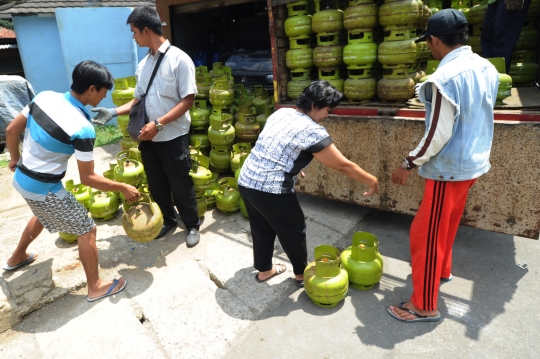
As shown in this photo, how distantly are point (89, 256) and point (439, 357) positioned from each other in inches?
105

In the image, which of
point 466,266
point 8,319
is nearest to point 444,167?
point 466,266

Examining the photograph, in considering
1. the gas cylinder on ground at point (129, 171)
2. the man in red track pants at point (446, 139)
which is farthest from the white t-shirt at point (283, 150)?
the gas cylinder on ground at point (129, 171)

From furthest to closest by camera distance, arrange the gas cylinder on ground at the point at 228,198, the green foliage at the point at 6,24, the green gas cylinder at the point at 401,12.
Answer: the green foliage at the point at 6,24 → the gas cylinder on ground at the point at 228,198 → the green gas cylinder at the point at 401,12

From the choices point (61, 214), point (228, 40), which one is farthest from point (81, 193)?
point (228, 40)

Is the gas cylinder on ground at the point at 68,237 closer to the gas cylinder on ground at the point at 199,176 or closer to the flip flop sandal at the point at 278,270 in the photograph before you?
the gas cylinder on ground at the point at 199,176

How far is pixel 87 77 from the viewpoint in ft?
8.77

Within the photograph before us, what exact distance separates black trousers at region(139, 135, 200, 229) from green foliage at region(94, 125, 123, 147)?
422 cm

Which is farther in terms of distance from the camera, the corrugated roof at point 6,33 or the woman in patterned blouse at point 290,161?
the corrugated roof at point 6,33

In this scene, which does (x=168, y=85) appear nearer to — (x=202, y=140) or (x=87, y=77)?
(x=87, y=77)

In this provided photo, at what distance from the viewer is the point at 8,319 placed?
285 centimetres

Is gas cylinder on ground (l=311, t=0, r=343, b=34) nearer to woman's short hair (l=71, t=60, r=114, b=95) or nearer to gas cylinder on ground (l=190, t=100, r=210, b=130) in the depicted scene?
gas cylinder on ground (l=190, t=100, r=210, b=130)

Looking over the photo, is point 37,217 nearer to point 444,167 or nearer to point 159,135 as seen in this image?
point 159,135

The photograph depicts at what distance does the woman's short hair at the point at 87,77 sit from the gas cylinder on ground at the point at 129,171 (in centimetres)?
149

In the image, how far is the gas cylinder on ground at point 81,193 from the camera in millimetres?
4293
